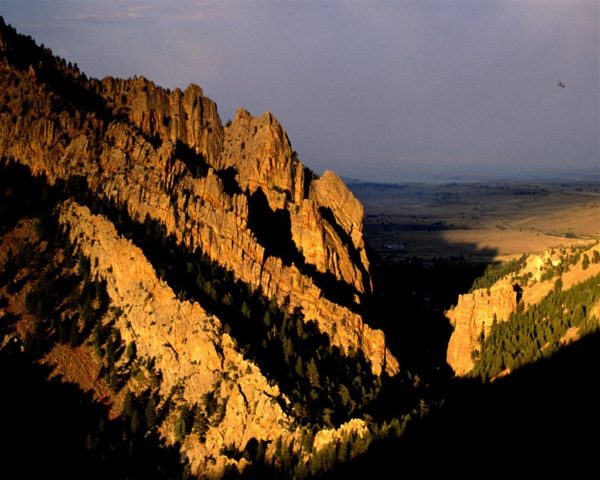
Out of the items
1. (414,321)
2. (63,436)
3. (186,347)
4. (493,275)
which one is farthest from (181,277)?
(493,275)

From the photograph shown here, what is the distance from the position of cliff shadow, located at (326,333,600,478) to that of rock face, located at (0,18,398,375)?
54.8 ft

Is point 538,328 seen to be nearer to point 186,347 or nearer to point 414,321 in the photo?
point 414,321

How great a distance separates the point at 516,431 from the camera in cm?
6450

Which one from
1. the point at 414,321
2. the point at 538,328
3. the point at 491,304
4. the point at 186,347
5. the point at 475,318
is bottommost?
the point at 414,321

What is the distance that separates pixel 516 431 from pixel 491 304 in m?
37.3

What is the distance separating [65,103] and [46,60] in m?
19.1

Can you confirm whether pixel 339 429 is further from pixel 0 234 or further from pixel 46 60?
pixel 46 60

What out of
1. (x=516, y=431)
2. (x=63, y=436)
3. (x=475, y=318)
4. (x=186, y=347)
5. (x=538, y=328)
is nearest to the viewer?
(x=516, y=431)

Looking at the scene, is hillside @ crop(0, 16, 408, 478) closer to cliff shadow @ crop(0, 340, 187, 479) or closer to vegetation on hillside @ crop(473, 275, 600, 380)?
cliff shadow @ crop(0, 340, 187, 479)

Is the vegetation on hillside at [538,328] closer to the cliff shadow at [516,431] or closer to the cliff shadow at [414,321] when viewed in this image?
the cliff shadow at [516,431]

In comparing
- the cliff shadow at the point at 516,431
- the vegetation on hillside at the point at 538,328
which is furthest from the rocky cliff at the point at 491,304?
the cliff shadow at the point at 516,431

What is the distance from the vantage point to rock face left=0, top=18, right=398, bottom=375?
86.0 metres

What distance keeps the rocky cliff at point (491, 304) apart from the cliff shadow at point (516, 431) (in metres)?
18.1

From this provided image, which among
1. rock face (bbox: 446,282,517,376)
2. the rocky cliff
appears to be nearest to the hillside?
rock face (bbox: 446,282,517,376)
